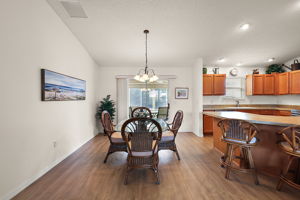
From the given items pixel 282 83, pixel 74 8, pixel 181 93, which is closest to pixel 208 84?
pixel 181 93

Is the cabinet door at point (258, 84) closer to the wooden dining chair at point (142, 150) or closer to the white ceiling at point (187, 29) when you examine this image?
the white ceiling at point (187, 29)

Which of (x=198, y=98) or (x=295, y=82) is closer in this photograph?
(x=295, y=82)

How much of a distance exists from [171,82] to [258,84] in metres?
3.18

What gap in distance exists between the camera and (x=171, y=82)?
484 cm

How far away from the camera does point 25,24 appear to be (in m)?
1.87

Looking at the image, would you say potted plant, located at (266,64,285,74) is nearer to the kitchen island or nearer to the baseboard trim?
the kitchen island

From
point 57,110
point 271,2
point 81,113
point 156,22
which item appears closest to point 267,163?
point 271,2

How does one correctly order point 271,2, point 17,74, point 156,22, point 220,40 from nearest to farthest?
point 17,74 < point 271,2 < point 156,22 < point 220,40

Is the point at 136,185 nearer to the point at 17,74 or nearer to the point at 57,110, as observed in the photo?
the point at 57,110

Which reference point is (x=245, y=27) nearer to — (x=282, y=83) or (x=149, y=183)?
(x=282, y=83)

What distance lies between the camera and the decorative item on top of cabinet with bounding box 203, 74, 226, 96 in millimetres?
4625

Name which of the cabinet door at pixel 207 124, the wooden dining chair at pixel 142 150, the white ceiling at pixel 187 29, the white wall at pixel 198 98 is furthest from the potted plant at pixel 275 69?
the wooden dining chair at pixel 142 150

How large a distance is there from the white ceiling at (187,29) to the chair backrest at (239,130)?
2119mm

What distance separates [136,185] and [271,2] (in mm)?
3831
